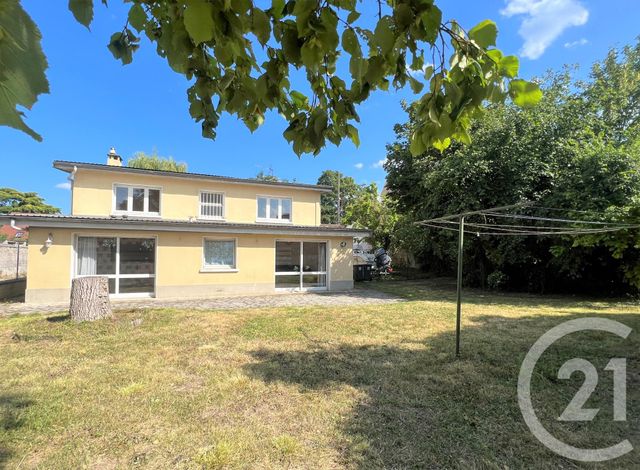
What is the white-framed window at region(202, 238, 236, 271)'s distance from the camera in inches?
518

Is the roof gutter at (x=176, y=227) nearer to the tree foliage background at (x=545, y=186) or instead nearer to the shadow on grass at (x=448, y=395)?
the tree foliage background at (x=545, y=186)

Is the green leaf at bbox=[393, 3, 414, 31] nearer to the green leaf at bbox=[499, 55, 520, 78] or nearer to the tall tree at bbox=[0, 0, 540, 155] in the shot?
the tall tree at bbox=[0, 0, 540, 155]

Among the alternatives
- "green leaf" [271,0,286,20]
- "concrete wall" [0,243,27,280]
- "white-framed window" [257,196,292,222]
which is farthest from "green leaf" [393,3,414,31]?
"concrete wall" [0,243,27,280]

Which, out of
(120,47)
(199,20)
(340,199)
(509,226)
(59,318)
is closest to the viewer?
(199,20)

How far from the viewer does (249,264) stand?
44.9 ft

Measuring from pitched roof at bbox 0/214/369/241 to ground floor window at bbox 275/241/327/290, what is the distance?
36.6 inches

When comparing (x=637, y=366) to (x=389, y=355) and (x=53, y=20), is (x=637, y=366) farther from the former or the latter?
(x=53, y=20)

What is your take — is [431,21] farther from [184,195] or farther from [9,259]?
[9,259]

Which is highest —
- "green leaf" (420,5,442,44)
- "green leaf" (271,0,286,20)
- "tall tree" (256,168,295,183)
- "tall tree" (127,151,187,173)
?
"tall tree" (256,168,295,183)

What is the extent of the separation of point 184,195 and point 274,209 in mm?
3964

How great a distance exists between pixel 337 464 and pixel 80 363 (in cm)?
446

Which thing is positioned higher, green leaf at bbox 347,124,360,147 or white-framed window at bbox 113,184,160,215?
white-framed window at bbox 113,184,160,215

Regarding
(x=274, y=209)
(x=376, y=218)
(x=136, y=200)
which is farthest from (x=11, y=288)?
(x=376, y=218)

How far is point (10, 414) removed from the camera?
354 cm
